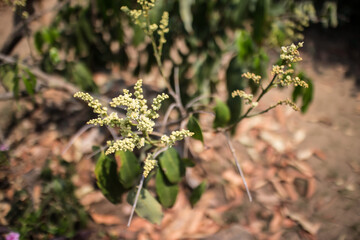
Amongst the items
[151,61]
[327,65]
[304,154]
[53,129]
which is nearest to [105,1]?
[151,61]

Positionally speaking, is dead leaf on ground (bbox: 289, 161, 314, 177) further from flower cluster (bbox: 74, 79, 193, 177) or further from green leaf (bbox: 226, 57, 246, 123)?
flower cluster (bbox: 74, 79, 193, 177)

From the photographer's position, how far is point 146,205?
893 millimetres

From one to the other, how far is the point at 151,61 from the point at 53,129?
0.87m

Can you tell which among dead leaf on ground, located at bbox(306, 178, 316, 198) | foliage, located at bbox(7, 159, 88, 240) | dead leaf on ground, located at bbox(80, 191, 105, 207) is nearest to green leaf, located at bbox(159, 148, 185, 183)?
foliage, located at bbox(7, 159, 88, 240)

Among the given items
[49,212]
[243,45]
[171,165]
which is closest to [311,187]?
[243,45]

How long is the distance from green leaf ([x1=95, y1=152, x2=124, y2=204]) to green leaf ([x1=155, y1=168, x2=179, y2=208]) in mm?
127

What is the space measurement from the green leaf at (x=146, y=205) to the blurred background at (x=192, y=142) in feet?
1.11

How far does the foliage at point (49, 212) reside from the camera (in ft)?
3.85

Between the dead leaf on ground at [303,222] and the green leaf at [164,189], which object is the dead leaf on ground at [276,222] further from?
the green leaf at [164,189]

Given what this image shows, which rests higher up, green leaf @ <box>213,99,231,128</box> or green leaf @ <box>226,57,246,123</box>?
green leaf @ <box>226,57,246,123</box>

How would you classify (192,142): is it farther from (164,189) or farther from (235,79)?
(164,189)

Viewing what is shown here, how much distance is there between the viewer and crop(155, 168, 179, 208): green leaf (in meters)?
0.91

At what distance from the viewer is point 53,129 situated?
185 centimetres

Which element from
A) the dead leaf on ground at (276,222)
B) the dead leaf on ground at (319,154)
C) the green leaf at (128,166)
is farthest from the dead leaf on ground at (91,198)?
the dead leaf on ground at (319,154)
